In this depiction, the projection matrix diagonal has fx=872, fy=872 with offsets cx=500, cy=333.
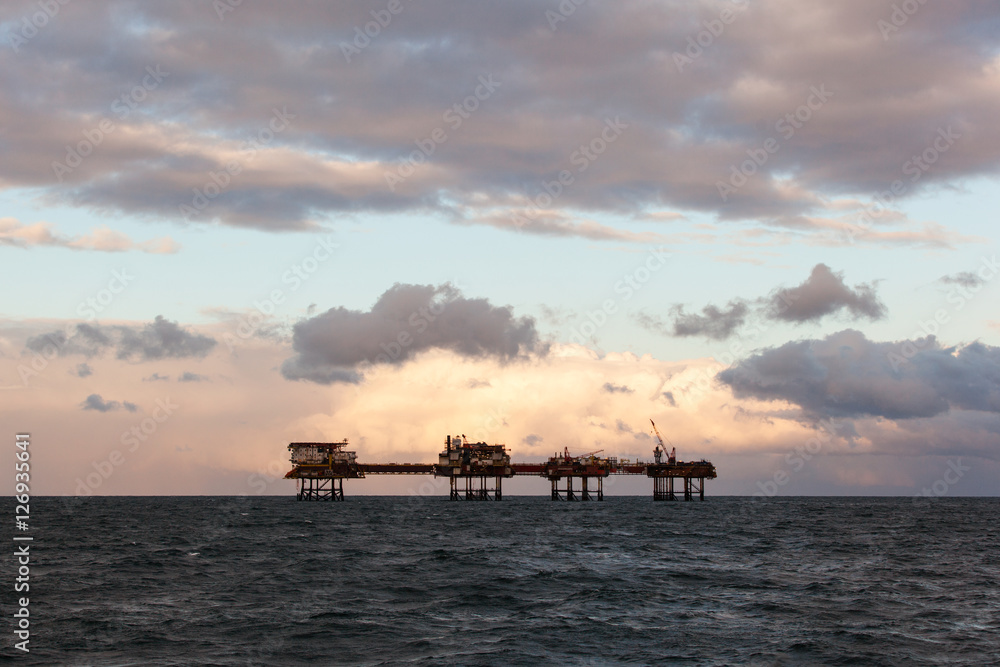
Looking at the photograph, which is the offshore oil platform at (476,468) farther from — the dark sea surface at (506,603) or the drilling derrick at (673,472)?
the dark sea surface at (506,603)

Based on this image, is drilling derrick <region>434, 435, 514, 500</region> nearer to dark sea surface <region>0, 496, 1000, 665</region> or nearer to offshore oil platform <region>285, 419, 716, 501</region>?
offshore oil platform <region>285, 419, 716, 501</region>

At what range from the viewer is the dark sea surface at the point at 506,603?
33500 millimetres

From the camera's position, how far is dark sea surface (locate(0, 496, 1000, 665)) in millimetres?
33500

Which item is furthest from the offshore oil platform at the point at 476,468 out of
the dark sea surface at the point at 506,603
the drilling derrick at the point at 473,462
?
Result: the dark sea surface at the point at 506,603

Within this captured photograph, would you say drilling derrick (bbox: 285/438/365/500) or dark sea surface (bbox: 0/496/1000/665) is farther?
drilling derrick (bbox: 285/438/365/500)

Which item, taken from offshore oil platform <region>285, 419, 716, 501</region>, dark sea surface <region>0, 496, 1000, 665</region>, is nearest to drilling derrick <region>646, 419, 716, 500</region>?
offshore oil platform <region>285, 419, 716, 501</region>

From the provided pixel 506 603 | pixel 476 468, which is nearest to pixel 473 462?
pixel 476 468

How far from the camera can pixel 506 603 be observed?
43906 millimetres

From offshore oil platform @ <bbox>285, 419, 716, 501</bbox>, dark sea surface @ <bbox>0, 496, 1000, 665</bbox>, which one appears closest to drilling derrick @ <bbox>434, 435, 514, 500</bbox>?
offshore oil platform @ <bbox>285, 419, 716, 501</bbox>

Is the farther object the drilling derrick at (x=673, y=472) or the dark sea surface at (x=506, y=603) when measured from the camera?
the drilling derrick at (x=673, y=472)

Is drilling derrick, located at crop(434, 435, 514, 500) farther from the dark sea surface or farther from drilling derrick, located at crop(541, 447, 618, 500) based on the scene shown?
the dark sea surface

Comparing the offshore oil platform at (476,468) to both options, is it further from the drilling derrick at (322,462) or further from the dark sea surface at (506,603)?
the dark sea surface at (506,603)

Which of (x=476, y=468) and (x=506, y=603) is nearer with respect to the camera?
(x=506, y=603)

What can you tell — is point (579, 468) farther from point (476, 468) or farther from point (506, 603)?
point (506, 603)
